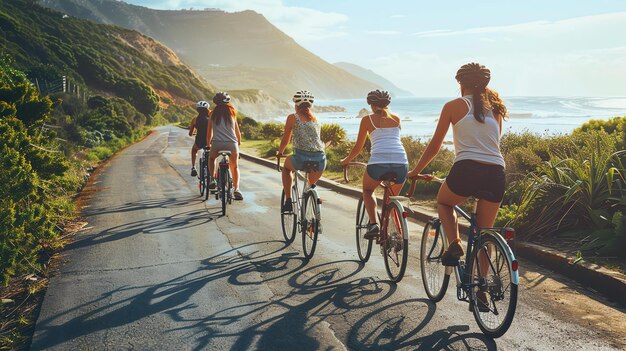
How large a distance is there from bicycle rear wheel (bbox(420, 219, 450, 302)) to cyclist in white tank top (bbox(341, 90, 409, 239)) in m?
0.71

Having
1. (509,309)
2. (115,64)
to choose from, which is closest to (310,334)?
(509,309)

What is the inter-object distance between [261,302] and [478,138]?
94.9 inches

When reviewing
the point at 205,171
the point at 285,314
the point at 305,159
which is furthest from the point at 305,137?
the point at 205,171

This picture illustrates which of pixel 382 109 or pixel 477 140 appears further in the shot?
pixel 382 109

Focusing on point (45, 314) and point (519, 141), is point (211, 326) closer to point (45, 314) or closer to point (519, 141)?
point (45, 314)

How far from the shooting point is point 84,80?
2630 inches

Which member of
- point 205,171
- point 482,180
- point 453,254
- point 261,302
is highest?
point 482,180

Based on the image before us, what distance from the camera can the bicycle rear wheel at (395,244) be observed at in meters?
5.01

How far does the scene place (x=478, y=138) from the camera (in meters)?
3.90

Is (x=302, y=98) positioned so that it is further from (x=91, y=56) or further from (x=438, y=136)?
(x=91, y=56)

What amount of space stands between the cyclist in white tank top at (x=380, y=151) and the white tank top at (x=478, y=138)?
124 cm

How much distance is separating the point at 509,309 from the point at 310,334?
4.94 feet

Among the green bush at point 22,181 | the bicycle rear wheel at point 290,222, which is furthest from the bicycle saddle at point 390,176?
the green bush at point 22,181

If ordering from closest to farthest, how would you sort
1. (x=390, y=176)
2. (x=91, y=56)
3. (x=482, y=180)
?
1. (x=482, y=180)
2. (x=390, y=176)
3. (x=91, y=56)
